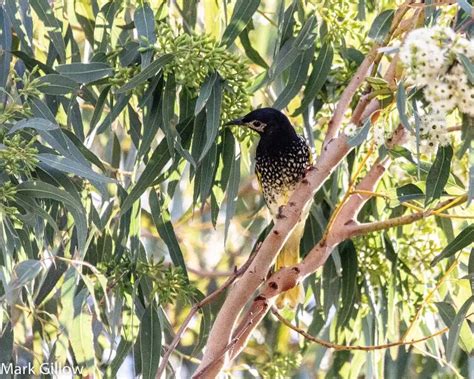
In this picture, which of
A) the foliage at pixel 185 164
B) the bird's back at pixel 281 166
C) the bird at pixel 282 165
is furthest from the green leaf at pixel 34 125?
the bird's back at pixel 281 166

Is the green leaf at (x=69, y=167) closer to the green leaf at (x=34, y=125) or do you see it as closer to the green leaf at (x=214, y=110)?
the green leaf at (x=34, y=125)

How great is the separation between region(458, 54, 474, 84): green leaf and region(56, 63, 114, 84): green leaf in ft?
4.56

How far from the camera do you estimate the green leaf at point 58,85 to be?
11.0 ft

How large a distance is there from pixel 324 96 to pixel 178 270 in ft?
3.29

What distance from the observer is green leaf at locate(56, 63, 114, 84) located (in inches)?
133

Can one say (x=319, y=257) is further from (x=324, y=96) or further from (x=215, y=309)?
(x=215, y=309)

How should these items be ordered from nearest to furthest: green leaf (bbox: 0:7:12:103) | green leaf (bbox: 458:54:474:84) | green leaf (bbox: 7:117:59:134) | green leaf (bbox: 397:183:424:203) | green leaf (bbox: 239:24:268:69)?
green leaf (bbox: 458:54:474:84) → green leaf (bbox: 7:117:59:134) → green leaf (bbox: 397:183:424:203) → green leaf (bbox: 0:7:12:103) → green leaf (bbox: 239:24:268:69)

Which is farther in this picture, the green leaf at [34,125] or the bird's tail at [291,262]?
the bird's tail at [291,262]

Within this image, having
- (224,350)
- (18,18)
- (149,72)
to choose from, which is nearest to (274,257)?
Result: (224,350)

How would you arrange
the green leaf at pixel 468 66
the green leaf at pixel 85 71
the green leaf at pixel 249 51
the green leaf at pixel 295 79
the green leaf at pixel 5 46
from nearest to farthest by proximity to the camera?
the green leaf at pixel 468 66 → the green leaf at pixel 85 71 → the green leaf at pixel 5 46 → the green leaf at pixel 295 79 → the green leaf at pixel 249 51

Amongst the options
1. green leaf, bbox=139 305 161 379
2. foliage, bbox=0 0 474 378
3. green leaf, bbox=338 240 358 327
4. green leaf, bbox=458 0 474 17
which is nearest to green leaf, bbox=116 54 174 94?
foliage, bbox=0 0 474 378

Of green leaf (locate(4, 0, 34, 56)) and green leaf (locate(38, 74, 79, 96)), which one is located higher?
green leaf (locate(4, 0, 34, 56))

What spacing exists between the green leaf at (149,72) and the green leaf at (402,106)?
84 centimetres

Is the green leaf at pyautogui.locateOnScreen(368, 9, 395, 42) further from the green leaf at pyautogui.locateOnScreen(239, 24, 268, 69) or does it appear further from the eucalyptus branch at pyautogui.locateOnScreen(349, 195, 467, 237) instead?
the green leaf at pyautogui.locateOnScreen(239, 24, 268, 69)
